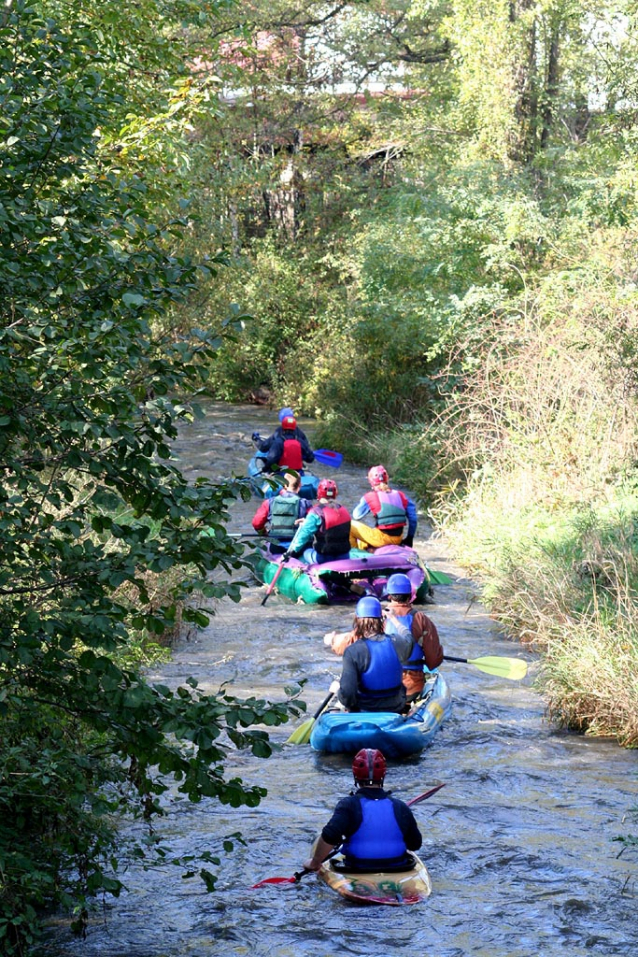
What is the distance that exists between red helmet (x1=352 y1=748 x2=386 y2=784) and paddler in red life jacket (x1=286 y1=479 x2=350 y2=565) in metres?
6.56

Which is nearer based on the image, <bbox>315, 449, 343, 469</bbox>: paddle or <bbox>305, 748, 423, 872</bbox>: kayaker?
<bbox>305, 748, 423, 872</bbox>: kayaker

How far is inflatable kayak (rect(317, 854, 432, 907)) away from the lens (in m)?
6.14

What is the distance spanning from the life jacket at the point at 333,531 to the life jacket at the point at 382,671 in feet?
13.6

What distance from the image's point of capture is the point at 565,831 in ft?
24.6

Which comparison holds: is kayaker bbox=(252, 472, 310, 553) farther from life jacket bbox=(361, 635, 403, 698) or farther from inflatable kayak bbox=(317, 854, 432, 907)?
inflatable kayak bbox=(317, 854, 432, 907)

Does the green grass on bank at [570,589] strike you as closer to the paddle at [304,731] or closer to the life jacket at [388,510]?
the life jacket at [388,510]

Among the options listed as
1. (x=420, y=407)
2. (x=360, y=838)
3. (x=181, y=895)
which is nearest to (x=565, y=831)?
(x=360, y=838)

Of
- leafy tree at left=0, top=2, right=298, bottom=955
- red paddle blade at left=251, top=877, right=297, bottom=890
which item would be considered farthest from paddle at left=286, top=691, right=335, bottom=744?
leafy tree at left=0, top=2, right=298, bottom=955

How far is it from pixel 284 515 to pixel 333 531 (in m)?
1.14

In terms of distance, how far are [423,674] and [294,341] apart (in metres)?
18.5

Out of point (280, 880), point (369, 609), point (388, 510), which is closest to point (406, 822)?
point (280, 880)

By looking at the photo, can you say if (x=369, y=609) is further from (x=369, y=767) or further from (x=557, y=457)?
(x=557, y=457)

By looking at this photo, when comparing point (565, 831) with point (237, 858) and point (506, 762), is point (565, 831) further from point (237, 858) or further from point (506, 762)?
point (237, 858)

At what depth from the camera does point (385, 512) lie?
1301 cm
